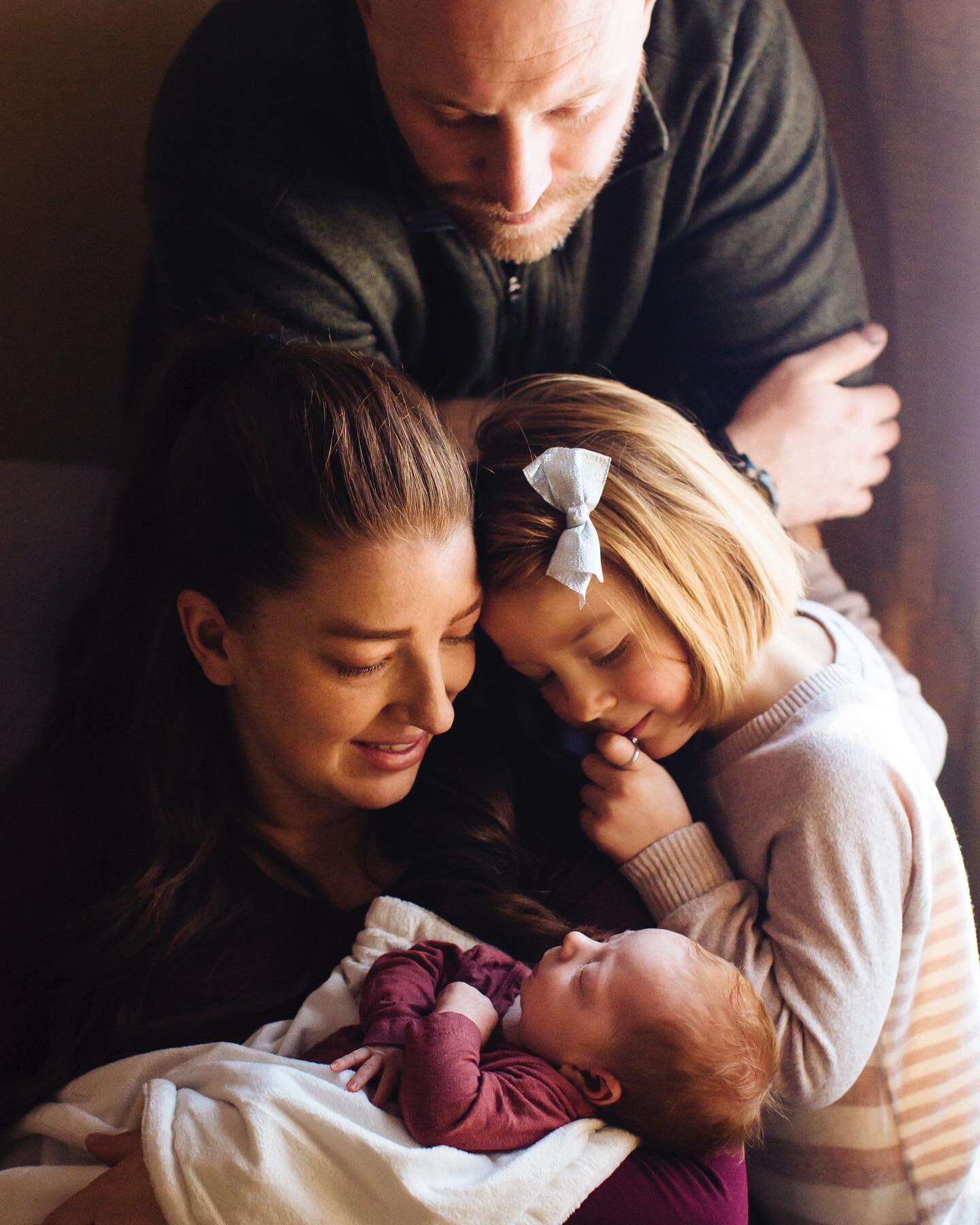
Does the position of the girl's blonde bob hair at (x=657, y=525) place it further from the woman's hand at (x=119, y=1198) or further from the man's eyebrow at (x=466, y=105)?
the woman's hand at (x=119, y=1198)

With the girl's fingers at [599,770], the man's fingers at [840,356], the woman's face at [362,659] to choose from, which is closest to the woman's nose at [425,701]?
the woman's face at [362,659]

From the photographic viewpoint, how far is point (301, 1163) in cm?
99

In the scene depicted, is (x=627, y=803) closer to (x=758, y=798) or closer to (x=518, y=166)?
(x=758, y=798)

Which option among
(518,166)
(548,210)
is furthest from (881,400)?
(518,166)

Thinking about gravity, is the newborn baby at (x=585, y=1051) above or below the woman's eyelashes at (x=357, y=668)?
below

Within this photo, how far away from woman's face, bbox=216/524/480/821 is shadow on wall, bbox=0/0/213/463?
0.96m

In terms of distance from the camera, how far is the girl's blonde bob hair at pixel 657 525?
4.08ft

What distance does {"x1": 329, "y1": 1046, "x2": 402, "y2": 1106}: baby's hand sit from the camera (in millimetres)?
1044

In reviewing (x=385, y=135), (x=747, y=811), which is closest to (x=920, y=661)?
(x=747, y=811)

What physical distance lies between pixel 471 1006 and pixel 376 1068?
11 cm

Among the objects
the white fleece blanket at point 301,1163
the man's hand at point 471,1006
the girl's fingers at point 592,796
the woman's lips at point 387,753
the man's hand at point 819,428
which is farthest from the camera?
the man's hand at point 819,428

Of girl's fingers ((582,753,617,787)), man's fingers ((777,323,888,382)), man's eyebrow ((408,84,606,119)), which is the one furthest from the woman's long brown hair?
man's fingers ((777,323,888,382))

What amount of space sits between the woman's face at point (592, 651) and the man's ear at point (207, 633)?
0.28 meters

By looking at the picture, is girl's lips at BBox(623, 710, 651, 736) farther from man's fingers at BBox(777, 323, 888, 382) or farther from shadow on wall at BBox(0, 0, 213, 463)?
shadow on wall at BBox(0, 0, 213, 463)
